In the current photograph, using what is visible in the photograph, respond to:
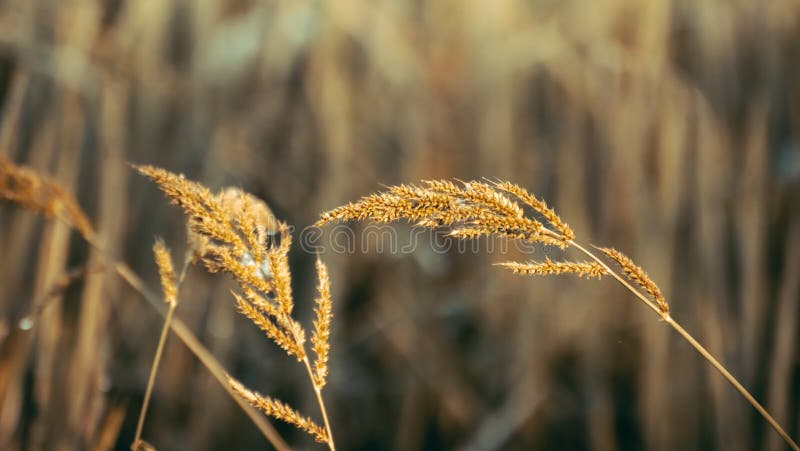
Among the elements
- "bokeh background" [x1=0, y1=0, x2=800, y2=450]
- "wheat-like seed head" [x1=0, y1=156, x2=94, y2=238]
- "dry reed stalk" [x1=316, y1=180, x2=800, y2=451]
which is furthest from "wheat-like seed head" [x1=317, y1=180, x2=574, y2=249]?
"bokeh background" [x1=0, y1=0, x2=800, y2=450]

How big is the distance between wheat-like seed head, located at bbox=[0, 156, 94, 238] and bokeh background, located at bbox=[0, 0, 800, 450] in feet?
1.48

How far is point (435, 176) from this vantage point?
1313 millimetres

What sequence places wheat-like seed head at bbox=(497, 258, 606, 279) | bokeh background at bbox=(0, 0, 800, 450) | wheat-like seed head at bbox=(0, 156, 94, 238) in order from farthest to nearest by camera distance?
bokeh background at bbox=(0, 0, 800, 450), wheat-like seed head at bbox=(0, 156, 94, 238), wheat-like seed head at bbox=(497, 258, 606, 279)

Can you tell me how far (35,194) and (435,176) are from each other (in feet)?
2.36

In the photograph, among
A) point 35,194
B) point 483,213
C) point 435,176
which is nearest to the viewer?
point 483,213

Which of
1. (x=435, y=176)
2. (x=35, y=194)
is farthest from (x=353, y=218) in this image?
(x=435, y=176)

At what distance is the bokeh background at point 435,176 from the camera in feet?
3.95

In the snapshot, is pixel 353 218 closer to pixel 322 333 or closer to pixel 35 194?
pixel 322 333

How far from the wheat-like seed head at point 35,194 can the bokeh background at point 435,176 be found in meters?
0.45

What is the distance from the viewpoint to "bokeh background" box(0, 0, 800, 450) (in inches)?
47.4

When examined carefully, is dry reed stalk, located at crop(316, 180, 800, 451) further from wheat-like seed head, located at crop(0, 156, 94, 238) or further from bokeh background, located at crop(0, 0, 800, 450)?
bokeh background, located at crop(0, 0, 800, 450)

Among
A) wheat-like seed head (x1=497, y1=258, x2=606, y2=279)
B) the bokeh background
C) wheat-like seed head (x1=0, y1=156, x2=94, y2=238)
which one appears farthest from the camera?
the bokeh background

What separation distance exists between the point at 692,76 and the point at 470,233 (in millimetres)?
961

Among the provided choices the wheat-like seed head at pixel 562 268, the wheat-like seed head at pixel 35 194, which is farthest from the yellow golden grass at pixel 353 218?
the wheat-like seed head at pixel 35 194
